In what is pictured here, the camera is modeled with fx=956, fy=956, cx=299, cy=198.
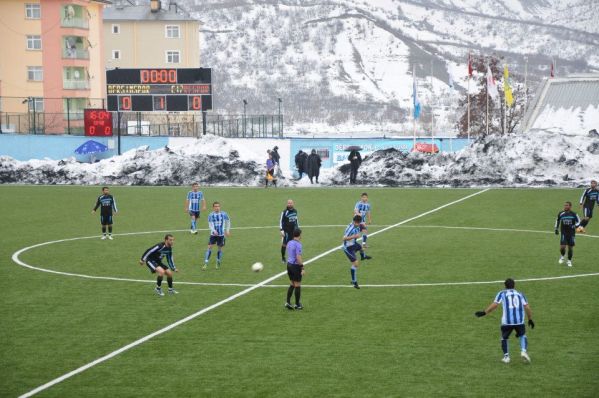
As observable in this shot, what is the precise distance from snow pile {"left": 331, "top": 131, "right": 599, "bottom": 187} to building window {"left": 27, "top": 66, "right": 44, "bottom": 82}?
2030 inches

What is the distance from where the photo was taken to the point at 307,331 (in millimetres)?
22188

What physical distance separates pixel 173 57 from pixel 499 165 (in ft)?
267

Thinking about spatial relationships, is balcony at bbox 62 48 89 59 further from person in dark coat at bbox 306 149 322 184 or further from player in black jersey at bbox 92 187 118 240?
player in black jersey at bbox 92 187 118 240

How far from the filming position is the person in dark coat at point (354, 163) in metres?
67.9

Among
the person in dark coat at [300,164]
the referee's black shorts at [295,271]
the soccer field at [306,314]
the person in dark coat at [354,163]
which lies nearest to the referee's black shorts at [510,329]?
the soccer field at [306,314]

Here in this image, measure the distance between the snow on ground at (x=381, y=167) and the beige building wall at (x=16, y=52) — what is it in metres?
37.0

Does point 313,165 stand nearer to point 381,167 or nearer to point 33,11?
point 381,167

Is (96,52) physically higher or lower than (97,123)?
higher

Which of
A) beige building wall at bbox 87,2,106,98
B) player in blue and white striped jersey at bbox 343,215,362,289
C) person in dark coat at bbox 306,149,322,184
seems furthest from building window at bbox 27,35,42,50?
player in blue and white striped jersey at bbox 343,215,362,289

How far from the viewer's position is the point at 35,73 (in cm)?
10931

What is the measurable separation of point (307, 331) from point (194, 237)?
19.2 meters

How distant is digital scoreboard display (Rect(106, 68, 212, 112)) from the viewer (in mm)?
74750

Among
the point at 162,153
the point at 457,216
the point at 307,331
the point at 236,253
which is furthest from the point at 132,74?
the point at 307,331

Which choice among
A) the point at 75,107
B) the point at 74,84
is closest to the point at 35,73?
the point at 74,84
